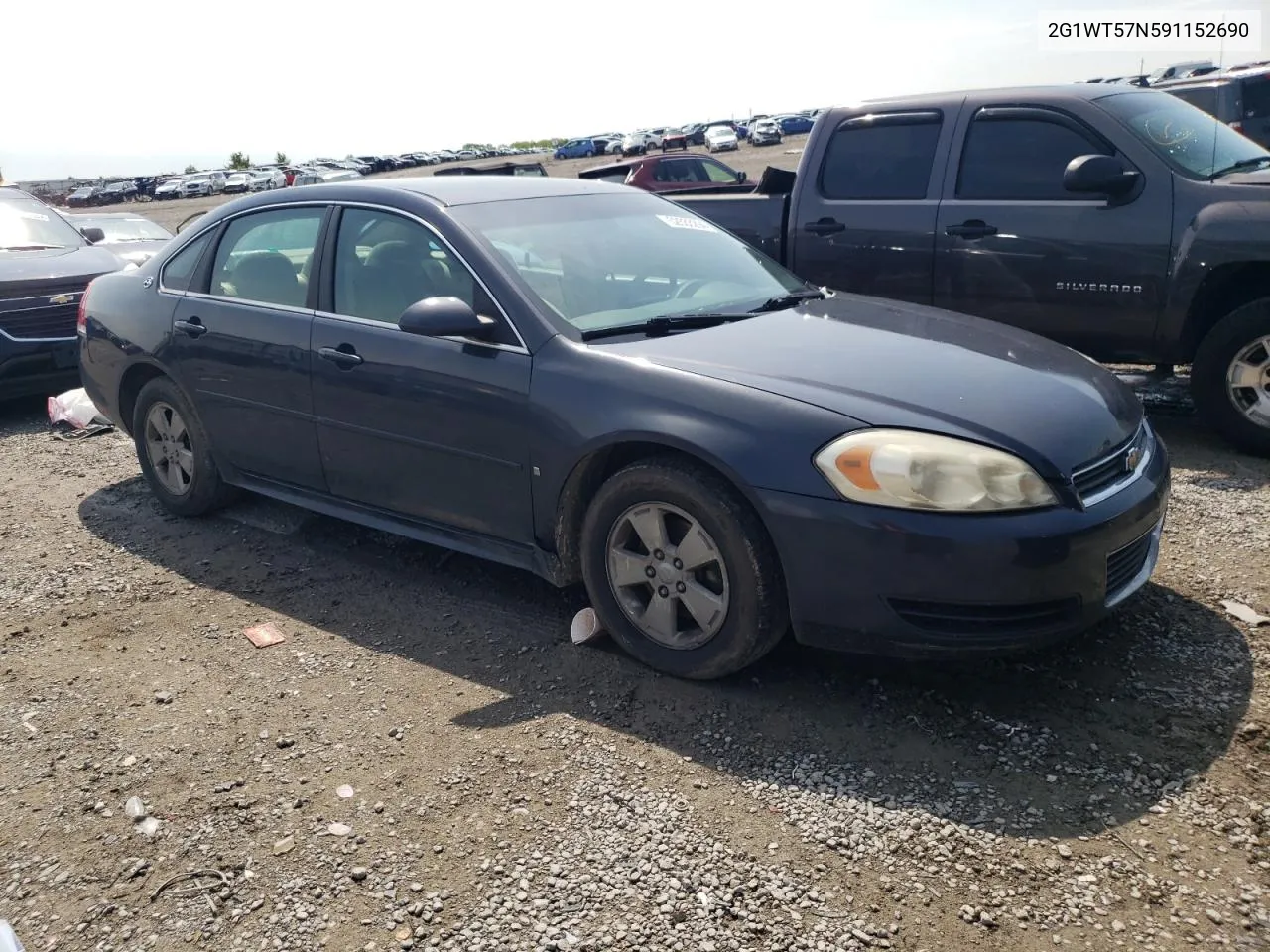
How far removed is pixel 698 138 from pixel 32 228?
56389 millimetres

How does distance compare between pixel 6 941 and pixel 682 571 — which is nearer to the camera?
pixel 6 941

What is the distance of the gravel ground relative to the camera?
101 inches

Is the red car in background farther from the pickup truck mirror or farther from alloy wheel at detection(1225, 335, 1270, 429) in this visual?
alloy wheel at detection(1225, 335, 1270, 429)

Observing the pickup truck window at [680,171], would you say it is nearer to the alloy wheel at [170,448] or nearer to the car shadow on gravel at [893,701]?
the alloy wheel at [170,448]

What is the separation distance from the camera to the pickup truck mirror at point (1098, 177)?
18.9 ft

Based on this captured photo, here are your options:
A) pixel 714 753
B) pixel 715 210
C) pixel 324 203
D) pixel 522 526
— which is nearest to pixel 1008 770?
pixel 714 753

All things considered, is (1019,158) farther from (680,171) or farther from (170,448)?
(680,171)

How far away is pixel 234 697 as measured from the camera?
3730 millimetres

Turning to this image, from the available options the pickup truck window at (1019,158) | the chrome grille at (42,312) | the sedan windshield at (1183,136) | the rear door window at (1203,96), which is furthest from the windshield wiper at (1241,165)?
the chrome grille at (42,312)

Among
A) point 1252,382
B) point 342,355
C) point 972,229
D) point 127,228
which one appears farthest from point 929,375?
point 127,228

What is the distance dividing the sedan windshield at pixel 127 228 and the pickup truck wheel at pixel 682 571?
1028cm

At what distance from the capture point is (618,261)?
4.34 metres

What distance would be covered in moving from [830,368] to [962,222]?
327 centimetres

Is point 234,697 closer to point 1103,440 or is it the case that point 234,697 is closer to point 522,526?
point 522,526
